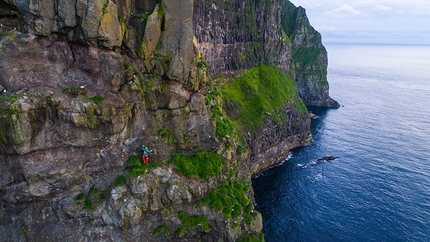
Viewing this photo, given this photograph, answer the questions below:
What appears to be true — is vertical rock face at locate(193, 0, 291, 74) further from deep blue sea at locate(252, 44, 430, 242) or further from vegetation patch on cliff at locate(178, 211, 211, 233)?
vegetation patch on cliff at locate(178, 211, 211, 233)

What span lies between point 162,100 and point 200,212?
1815 cm

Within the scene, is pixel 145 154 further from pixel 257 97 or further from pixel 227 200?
pixel 257 97

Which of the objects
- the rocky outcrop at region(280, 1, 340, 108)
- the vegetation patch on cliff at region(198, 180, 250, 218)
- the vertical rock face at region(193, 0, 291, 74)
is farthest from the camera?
the rocky outcrop at region(280, 1, 340, 108)

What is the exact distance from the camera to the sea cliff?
116 feet

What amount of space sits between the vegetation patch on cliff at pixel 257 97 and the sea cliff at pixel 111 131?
120ft

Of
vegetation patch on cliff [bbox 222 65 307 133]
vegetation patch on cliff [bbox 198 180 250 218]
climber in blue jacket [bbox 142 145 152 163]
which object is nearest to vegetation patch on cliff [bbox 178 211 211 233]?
vegetation patch on cliff [bbox 198 180 250 218]

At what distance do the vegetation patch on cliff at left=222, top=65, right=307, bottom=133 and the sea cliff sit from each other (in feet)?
120

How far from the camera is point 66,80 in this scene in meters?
37.9

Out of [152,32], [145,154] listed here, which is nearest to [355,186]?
[145,154]

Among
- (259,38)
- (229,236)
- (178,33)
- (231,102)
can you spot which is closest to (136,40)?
(178,33)

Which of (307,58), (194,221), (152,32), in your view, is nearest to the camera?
(194,221)

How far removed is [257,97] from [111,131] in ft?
224

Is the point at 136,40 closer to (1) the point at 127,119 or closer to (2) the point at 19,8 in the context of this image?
(1) the point at 127,119

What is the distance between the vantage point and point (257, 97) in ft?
330
